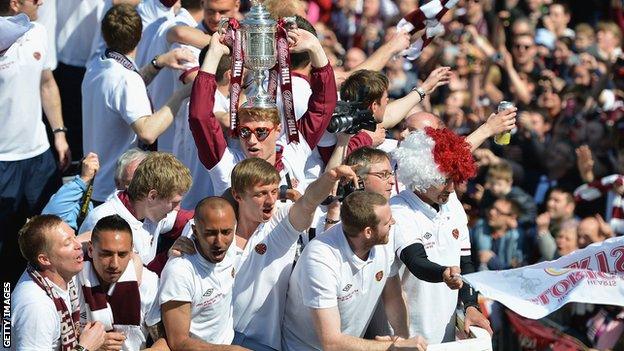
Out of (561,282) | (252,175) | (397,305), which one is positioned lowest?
(561,282)

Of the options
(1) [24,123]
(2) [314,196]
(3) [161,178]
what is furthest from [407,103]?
(1) [24,123]

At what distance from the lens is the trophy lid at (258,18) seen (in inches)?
348

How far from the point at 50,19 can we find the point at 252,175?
358 cm

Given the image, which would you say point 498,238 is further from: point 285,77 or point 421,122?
point 285,77

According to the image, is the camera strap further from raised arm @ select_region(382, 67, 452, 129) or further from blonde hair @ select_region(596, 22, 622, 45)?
blonde hair @ select_region(596, 22, 622, 45)

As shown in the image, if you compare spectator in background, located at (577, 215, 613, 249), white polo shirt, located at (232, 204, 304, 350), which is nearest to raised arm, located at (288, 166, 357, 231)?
white polo shirt, located at (232, 204, 304, 350)

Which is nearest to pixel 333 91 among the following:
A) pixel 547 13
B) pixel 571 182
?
pixel 571 182

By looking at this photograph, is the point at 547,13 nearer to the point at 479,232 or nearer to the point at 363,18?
the point at 363,18

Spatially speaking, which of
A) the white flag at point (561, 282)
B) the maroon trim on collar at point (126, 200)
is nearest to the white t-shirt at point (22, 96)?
the maroon trim on collar at point (126, 200)

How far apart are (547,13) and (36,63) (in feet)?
28.4

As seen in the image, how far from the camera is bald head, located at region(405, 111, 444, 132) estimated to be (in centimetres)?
972

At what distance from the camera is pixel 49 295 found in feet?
25.4

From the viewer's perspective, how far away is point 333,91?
9.22m

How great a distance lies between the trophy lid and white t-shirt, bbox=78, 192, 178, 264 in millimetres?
1269
